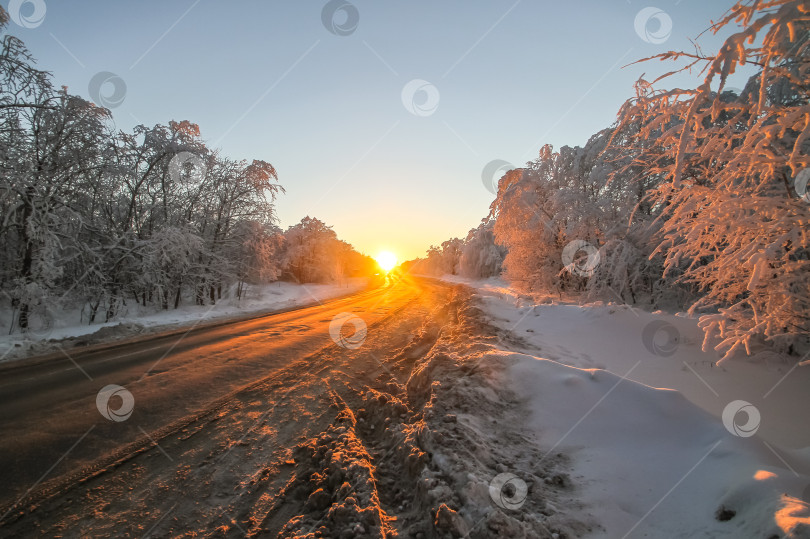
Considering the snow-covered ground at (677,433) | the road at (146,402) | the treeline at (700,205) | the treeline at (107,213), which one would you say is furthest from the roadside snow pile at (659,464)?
the treeline at (107,213)

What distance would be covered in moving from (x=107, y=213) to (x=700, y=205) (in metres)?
21.5

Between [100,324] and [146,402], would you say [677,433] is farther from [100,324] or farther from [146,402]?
[100,324]

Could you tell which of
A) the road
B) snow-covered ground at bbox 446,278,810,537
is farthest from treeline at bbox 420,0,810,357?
the road

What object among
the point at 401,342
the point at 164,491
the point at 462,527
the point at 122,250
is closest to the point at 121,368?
the point at 164,491

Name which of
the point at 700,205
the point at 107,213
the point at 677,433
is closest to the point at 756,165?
the point at 700,205

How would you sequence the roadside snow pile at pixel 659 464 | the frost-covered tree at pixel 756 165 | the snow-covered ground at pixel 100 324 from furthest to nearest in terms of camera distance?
1. the snow-covered ground at pixel 100 324
2. the frost-covered tree at pixel 756 165
3. the roadside snow pile at pixel 659 464

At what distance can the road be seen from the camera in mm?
3115

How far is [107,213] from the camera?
15594 millimetres

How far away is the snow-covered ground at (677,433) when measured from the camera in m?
2.17

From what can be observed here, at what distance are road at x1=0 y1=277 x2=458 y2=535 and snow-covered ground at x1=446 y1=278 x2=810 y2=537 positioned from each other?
10.1 feet

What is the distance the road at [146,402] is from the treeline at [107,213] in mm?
6045

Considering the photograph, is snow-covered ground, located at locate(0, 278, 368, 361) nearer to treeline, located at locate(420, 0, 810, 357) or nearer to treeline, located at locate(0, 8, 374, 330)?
treeline, located at locate(0, 8, 374, 330)

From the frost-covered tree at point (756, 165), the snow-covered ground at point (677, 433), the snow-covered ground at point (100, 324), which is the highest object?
→ the frost-covered tree at point (756, 165)

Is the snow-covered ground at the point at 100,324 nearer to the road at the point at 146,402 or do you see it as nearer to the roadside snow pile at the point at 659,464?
the road at the point at 146,402
